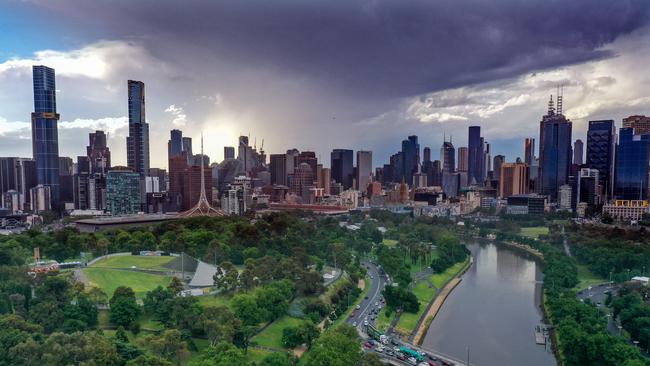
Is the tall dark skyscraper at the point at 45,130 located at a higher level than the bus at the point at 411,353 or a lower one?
higher

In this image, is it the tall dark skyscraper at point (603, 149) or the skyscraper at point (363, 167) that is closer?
the tall dark skyscraper at point (603, 149)

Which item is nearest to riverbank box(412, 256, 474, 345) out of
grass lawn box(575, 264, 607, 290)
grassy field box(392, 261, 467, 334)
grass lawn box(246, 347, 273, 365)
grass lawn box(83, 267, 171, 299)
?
grassy field box(392, 261, 467, 334)

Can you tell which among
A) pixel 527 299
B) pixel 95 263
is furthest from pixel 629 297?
pixel 95 263

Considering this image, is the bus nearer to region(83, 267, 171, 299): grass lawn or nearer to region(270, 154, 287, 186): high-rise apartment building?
region(83, 267, 171, 299): grass lawn

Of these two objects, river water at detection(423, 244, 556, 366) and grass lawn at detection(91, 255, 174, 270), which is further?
A: grass lawn at detection(91, 255, 174, 270)

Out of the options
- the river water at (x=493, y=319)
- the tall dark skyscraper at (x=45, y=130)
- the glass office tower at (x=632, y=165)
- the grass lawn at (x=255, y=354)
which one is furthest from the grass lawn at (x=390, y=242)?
the tall dark skyscraper at (x=45, y=130)

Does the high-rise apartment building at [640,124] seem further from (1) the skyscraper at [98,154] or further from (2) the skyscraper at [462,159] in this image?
(1) the skyscraper at [98,154]

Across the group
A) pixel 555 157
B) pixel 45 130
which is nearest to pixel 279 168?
pixel 45 130
